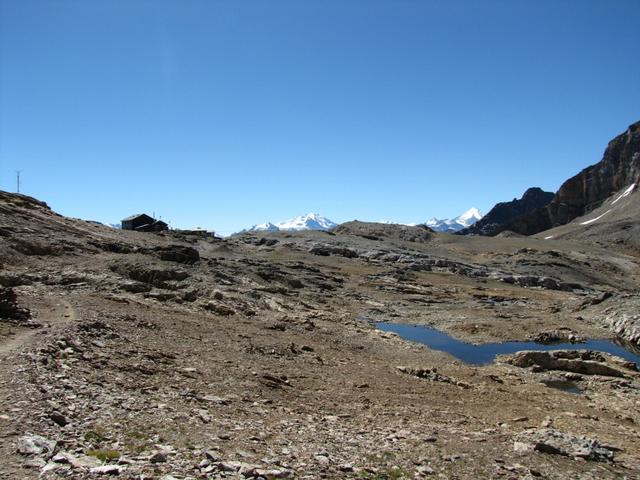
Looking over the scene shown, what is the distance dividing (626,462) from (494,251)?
119732 mm

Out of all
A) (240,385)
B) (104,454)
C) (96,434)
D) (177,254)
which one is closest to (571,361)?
(240,385)

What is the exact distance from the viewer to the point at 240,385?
52.1 ft

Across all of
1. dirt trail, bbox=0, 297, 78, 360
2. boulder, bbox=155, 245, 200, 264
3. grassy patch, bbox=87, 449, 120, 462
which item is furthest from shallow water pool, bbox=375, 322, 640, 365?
grassy patch, bbox=87, 449, 120, 462

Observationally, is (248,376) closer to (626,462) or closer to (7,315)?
(7,315)

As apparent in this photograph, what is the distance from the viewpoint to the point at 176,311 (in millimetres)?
26719

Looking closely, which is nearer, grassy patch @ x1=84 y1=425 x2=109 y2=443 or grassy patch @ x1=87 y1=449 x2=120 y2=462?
grassy patch @ x1=87 y1=449 x2=120 y2=462

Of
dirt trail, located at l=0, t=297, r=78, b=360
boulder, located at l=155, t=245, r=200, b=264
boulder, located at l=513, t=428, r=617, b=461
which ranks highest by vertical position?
boulder, located at l=155, t=245, r=200, b=264

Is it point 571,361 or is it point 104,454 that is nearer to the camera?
point 104,454

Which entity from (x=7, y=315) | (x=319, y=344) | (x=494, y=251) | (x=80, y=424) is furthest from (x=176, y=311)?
(x=494, y=251)

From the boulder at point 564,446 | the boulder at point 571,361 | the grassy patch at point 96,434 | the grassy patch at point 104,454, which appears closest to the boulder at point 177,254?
the boulder at point 571,361

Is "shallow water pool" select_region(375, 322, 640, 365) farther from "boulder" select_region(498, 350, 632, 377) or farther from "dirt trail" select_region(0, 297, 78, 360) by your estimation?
"dirt trail" select_region(0, 297, 78, 360)

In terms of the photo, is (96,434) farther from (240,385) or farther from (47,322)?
(47,322)

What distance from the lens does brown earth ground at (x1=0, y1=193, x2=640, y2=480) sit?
33.1 feet

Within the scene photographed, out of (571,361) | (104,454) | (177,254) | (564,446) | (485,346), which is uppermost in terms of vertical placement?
(177,254)
